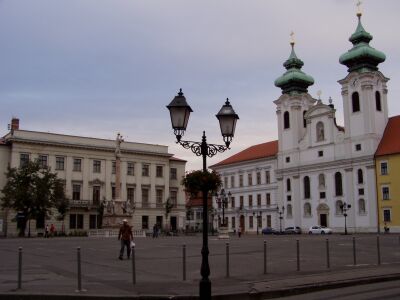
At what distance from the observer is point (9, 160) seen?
7094 cm

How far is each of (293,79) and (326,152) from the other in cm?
1377

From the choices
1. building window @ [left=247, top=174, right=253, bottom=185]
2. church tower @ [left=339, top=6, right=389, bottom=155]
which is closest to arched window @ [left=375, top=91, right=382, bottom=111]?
church tower @ [left=339, top=6, right=389, bottom=155]

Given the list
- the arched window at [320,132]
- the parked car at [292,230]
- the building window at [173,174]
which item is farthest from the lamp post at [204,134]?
the building window at [173,174]

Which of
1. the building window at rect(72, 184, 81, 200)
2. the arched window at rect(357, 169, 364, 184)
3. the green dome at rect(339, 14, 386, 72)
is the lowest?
the building window at rect(72, 184, 81, 200)

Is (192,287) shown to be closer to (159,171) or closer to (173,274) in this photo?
(173,274)

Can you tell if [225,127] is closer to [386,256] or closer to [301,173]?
[386,256]

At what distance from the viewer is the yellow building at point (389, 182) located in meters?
65.6

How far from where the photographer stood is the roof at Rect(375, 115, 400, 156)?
67.1 m

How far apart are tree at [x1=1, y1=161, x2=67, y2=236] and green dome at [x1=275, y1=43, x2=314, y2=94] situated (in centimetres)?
4028

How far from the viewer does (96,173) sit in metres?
78.1

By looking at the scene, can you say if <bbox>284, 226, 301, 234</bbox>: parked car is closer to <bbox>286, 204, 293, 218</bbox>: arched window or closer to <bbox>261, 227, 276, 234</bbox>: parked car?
<bbox>261, 227, 276, 234</bbox>: parked car

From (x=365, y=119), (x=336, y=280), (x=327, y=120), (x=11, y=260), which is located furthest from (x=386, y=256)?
(x=327, y=120)

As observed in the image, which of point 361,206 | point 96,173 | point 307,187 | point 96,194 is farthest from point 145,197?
point 361,206

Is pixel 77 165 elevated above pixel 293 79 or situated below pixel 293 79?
below
